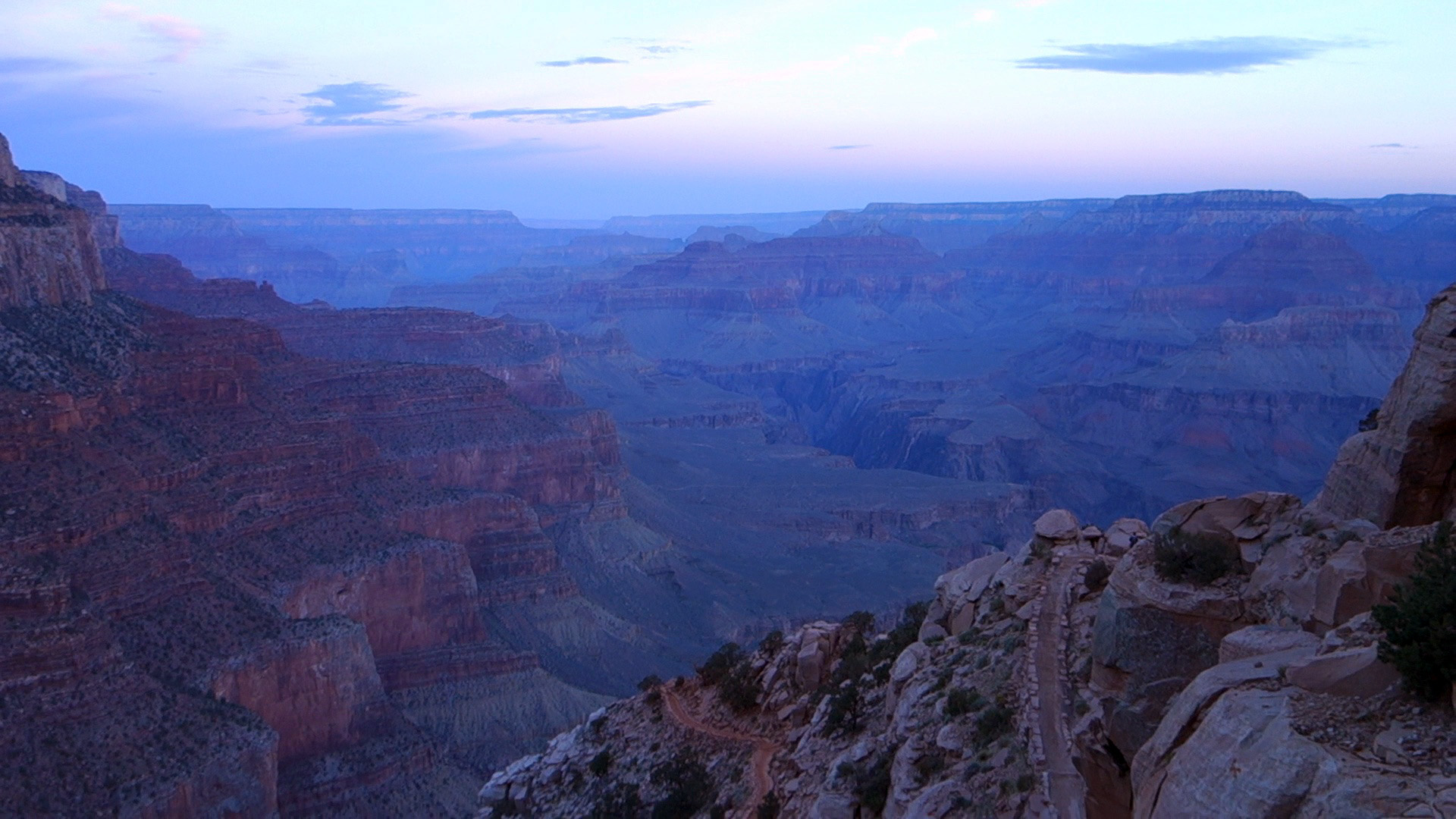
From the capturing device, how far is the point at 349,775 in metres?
34.1

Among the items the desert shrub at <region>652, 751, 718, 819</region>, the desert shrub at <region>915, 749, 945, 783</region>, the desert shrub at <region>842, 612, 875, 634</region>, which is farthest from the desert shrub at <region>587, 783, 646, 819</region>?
the desert shrub at <region>915, 749, 945, 783</region>

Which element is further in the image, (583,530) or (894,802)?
(583,530)

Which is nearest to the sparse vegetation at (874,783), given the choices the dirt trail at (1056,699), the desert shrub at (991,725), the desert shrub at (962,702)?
the desert shrub at (962,702)

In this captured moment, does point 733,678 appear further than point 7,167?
No

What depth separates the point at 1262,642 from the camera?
33.1 feet

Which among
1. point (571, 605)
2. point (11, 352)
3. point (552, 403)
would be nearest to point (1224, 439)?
point (552, 403)

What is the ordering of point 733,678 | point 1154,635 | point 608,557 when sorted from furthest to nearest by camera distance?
point 608,557
point 733,678
point 1154,635

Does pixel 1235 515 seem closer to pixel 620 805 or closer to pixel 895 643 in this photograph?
pixel 895 643

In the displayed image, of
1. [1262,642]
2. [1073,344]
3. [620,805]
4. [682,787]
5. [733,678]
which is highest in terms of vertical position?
[1262,642]

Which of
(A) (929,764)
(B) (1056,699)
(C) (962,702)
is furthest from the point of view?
(C) (962,702)

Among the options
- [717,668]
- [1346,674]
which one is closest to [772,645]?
[717,668]

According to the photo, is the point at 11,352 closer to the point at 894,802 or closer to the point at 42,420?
the point at 42,420

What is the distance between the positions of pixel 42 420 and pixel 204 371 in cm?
937

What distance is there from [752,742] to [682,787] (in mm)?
1490
